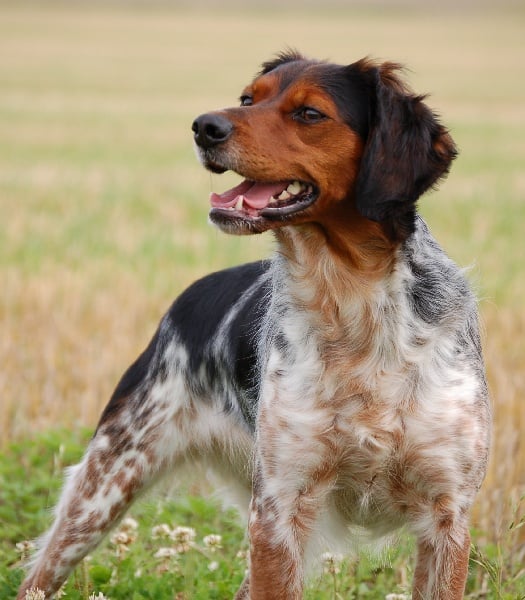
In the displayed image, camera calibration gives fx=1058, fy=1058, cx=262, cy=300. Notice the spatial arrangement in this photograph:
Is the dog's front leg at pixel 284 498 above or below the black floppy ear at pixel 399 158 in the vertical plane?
below

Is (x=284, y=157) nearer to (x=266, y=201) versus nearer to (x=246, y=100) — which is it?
(x=266, y=201)

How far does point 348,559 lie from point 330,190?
1954 millimetres

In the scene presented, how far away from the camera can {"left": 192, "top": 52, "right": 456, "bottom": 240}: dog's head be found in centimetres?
372

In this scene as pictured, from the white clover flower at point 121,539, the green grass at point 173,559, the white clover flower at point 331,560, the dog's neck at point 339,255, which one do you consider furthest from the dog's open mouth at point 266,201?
the white clover flower at point 121,539

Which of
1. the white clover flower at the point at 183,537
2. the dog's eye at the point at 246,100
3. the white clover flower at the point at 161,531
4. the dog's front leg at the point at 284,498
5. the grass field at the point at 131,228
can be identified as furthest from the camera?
the grass field at the point at 131,228

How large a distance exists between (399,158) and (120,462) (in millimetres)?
2023

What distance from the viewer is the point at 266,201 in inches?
150

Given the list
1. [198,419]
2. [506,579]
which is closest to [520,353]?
[506,579]

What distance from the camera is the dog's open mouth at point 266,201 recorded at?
376 centimetres

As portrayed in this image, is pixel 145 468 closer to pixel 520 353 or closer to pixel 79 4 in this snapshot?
pixel 520 353

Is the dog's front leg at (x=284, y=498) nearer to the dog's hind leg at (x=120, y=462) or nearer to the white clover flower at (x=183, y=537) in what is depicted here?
the white clover flower at (x=183, y=537)

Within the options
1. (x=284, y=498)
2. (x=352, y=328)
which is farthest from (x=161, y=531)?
(x=352, y=328)

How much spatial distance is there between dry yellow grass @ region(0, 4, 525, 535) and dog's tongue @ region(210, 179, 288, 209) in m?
1.18

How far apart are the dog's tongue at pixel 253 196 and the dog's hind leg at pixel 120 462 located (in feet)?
4.24
